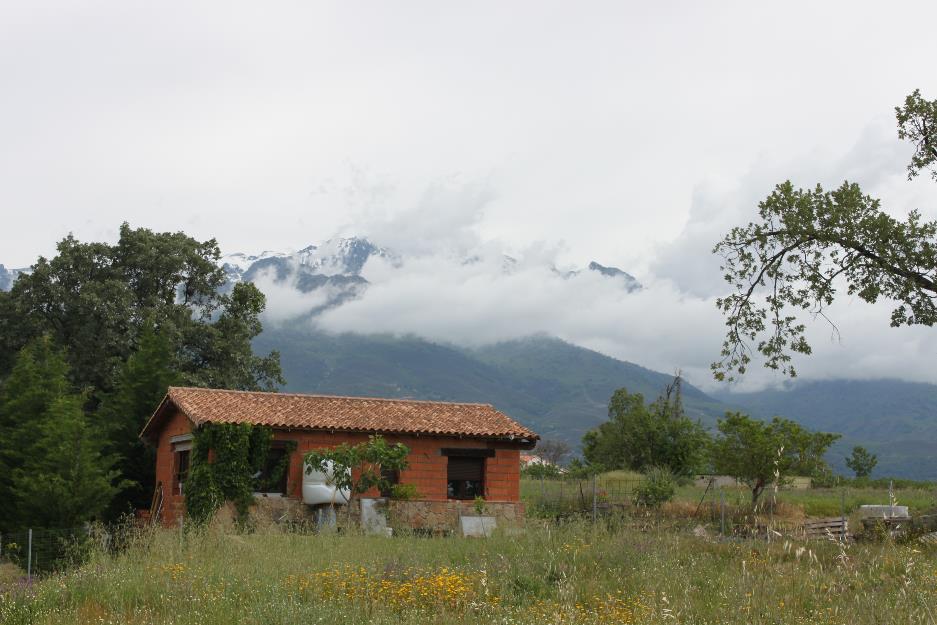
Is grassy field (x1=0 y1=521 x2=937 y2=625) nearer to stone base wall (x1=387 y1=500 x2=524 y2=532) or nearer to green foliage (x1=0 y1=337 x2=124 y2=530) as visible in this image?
stone base wall (x1=387 y1=500 x2=524 y2=532)

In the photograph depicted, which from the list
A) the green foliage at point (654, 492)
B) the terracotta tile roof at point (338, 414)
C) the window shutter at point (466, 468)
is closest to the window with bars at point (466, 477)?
the window shutter at point (466, 468)

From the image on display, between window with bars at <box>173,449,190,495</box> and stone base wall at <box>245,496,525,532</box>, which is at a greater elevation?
window with bars at <box>173,449,190,495</box>

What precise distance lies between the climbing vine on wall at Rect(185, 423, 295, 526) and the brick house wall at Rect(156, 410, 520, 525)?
102cm

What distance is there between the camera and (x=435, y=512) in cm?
2748

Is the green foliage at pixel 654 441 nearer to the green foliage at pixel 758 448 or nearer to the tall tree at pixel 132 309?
the green foliage at pixel 758 448

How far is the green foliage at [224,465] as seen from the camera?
2630 cm

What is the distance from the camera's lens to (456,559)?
13.2 metres

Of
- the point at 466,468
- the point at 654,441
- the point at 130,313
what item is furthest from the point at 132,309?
the point at 654,441

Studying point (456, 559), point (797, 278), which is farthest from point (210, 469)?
point (797, 278)

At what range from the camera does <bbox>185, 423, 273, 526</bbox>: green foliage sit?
26297mm

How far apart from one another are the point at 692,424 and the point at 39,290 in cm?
3729

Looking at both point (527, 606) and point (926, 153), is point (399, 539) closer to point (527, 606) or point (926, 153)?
point (527, 606)

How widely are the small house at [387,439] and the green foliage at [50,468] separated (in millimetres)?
2635

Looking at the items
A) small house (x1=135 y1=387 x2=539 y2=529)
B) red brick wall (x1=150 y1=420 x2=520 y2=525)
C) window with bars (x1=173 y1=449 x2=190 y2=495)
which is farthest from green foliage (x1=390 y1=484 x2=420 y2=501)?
window with bars (x1=173 y1=449 x2=190 y2=495)
